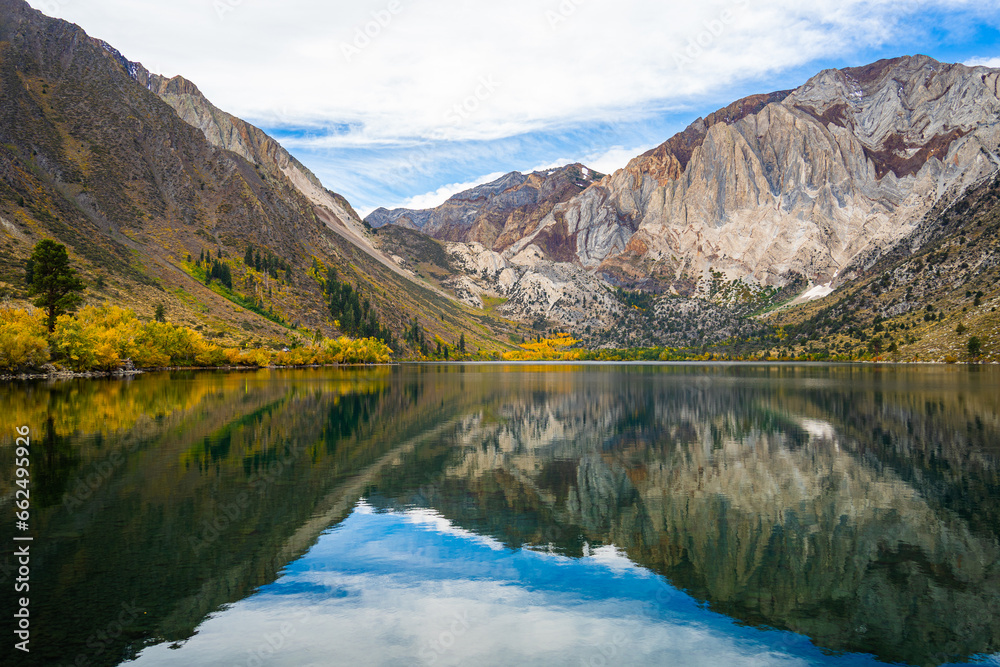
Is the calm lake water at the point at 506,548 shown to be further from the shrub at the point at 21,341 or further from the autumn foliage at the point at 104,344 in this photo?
the autumn foliage at the point at 104,344

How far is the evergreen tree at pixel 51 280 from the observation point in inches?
3723

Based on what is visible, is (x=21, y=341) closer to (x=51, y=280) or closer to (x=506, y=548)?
(x=51, y=280)

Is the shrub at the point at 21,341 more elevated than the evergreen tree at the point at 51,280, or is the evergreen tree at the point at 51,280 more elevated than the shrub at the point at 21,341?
the evergreen tree at the point at 51,280

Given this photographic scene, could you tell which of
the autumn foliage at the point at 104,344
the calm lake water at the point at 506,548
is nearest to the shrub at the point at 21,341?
the autumn foliage at the point at 104,344

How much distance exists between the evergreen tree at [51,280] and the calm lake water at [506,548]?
7141 centimetres

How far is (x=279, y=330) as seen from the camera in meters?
181

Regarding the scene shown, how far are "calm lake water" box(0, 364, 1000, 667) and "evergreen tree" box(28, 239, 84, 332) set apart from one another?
234 ft

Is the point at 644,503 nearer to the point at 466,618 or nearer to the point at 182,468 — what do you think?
the point at 466,618

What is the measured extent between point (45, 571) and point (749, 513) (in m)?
22.6

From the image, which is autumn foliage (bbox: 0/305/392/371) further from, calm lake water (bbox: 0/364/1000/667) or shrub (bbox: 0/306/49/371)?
calm lake water (bbox: 0/364/1000/667)

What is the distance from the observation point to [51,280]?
313 ft

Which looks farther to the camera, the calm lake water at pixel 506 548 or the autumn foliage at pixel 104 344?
the autumn foliage at pixel 104 344

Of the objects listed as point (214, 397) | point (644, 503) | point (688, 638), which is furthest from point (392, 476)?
point (214, 397)

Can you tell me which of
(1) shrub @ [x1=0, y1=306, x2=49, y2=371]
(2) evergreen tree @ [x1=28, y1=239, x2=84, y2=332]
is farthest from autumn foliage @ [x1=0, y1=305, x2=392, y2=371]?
(2) evergreen tree @ [x1=28, y1=239, x2=84, y2=332]
